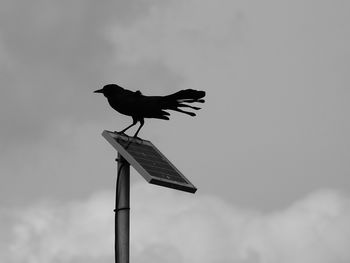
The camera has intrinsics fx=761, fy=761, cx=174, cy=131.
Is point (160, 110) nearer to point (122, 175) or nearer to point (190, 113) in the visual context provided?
point (190, 113)

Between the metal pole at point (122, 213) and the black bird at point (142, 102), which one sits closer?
the metal pole at point (122, 213)

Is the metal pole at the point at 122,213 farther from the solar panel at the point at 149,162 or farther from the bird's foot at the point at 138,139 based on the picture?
the bird's foot at the point at 138,139

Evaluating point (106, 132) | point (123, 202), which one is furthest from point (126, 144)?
point (123, 202)

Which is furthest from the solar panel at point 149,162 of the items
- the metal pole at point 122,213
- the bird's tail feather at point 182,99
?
the bird's tail feather at point 182,99

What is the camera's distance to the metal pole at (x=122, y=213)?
9156mm

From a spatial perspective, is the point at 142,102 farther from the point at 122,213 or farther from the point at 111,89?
the point at 122,213

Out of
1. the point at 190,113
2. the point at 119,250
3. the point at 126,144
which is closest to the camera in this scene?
the point at 119,250

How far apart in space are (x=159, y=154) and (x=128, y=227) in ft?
5.59

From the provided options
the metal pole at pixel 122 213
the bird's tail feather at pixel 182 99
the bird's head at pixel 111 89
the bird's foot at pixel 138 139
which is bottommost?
the metal pole at pixel 122 213

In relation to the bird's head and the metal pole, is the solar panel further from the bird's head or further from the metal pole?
the bird's head

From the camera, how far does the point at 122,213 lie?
9344 mm

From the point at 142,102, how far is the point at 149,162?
5.74ft

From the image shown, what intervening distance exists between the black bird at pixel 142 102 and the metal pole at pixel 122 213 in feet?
3.73

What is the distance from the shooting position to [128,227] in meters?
9.29
